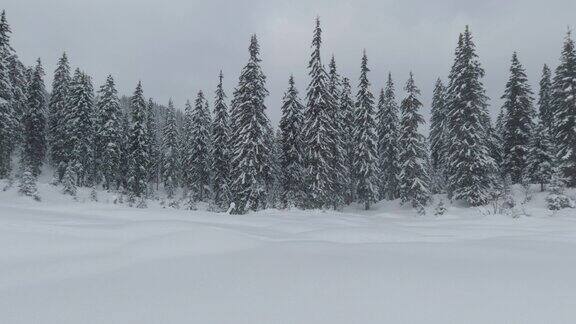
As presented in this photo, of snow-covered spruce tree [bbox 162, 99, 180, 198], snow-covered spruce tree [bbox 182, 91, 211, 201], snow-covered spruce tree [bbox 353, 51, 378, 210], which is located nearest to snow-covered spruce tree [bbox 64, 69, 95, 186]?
snow-covered spruce tree [bbox 182, 91, 211, 201]

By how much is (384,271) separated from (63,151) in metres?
49.5

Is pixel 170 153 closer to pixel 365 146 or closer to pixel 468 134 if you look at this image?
pixel 365 146

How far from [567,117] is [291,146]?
23772 mm

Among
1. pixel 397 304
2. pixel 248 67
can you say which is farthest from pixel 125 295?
pixel 248 67

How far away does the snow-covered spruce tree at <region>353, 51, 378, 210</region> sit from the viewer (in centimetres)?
4031

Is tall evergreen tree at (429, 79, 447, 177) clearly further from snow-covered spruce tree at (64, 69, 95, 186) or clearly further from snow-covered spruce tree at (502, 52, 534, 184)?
snow-covered spruce tree at (64, 69, 95, 186)

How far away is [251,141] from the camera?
3084cm

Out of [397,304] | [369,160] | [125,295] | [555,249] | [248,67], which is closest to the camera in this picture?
[397,304]

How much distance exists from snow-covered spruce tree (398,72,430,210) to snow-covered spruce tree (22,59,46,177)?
42100 mm

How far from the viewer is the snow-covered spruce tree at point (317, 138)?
1182 inches

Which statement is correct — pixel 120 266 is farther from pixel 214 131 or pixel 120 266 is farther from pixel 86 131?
pixel 86 131

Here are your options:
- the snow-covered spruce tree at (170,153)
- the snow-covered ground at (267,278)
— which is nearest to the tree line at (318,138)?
the snow-covered spruce tree at (170,153)

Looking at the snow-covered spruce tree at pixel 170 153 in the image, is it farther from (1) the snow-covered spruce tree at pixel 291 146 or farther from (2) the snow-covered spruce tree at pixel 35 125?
(1) the snow-covered spruce tree at pixel 291 146

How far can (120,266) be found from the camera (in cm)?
465
